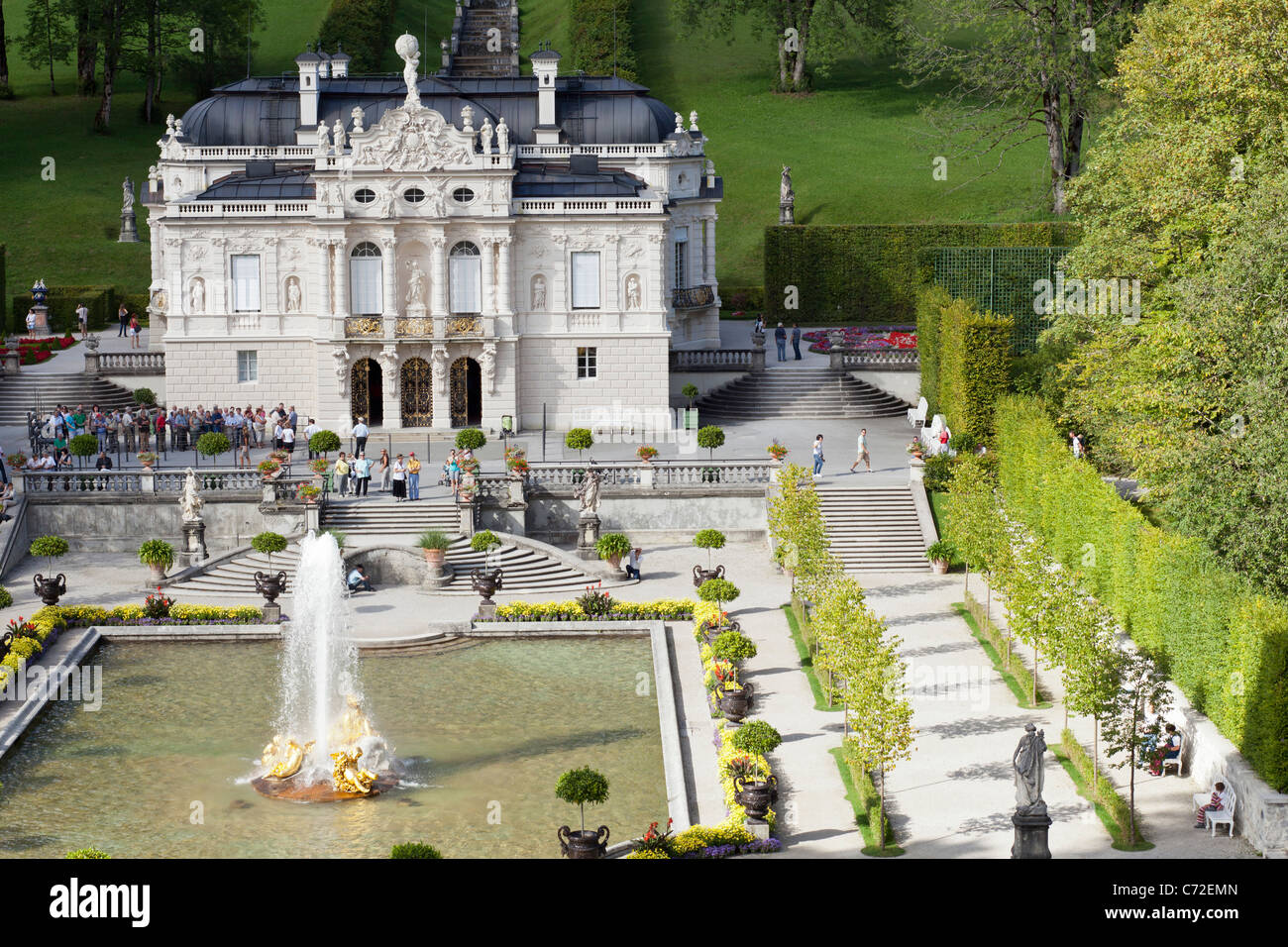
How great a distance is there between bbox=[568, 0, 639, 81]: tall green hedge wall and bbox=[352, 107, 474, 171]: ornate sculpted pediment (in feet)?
136

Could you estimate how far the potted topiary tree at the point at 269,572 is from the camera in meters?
54.9

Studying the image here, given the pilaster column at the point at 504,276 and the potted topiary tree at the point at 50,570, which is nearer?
the potted topiary tree at the point at 50,570

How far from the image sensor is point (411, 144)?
7200 cm

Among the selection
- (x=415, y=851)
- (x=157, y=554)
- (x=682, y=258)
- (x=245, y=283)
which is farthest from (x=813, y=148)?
(x=415, y=851)

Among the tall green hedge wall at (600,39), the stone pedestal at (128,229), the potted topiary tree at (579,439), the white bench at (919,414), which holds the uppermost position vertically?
the tall green hedge wall at (600,39)

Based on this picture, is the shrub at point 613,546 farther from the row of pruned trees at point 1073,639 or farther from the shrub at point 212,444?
the shrub at point 212,444

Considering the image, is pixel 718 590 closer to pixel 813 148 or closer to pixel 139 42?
pixel 813 148

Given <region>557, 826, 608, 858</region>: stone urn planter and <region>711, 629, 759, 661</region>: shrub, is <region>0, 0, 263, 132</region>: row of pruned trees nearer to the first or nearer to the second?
<region>711, 629, 759, 661</region>: shrub

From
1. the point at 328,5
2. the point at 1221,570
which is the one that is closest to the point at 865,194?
the point at 328,5

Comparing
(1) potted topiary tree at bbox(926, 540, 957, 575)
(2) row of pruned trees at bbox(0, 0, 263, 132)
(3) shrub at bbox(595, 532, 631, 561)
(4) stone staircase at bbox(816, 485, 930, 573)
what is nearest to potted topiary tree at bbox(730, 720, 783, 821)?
(3) shrub at bbox(595, 532, 631, 561)

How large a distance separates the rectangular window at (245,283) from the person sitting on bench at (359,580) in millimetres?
18477

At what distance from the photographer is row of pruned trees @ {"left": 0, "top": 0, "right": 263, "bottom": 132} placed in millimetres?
112062

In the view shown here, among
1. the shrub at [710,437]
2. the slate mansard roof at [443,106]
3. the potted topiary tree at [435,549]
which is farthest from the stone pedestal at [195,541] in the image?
the slate mansard roof at [443,106]

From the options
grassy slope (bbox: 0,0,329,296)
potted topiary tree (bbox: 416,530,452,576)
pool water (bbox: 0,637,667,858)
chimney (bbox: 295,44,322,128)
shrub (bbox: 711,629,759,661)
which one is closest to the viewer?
pool water (bbox: 0,637,667,858)
